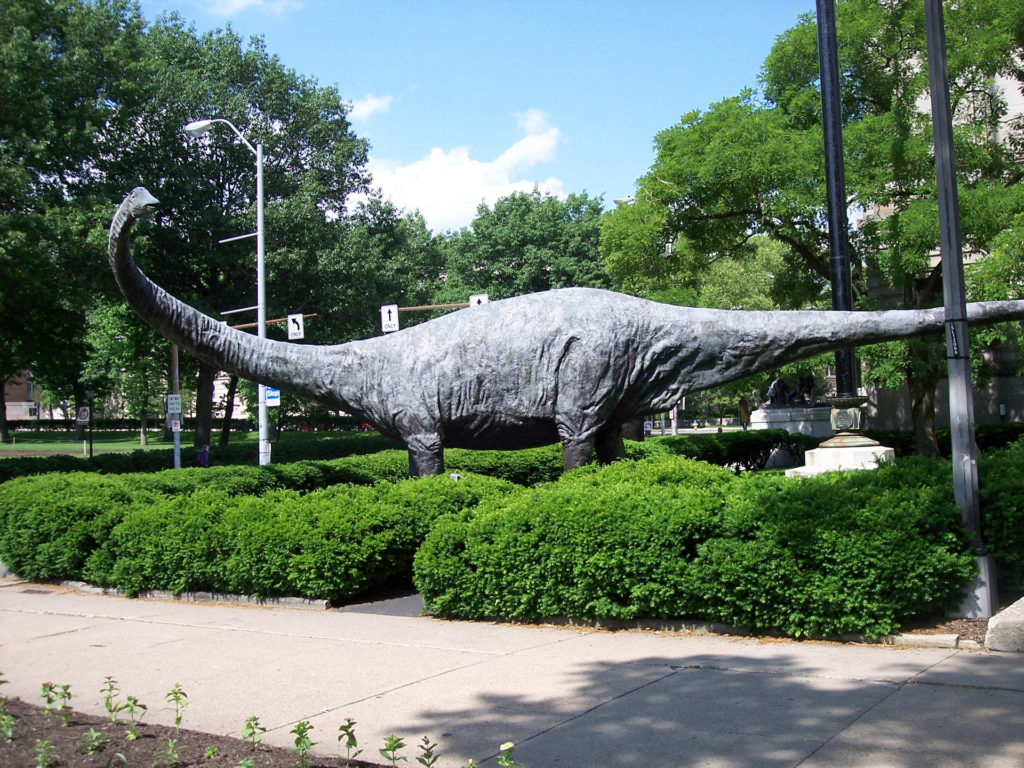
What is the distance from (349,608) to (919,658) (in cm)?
509

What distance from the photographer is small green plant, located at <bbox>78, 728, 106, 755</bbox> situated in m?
4.48

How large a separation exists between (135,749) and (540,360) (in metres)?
6.74

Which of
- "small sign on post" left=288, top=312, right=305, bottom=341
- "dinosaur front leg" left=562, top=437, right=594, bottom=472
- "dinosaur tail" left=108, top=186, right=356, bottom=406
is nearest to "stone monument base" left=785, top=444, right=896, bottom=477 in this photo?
"dinosaur front leg" left=562, top=437, right=594, bottom=472

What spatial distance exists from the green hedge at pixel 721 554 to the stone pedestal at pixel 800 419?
72.8 ft

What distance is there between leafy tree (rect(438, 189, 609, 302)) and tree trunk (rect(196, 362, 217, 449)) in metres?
15.9

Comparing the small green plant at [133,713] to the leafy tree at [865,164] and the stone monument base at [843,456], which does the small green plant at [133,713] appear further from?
the leafy tree at [865,164]

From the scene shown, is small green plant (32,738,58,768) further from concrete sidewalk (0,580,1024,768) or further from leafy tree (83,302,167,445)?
leafy tree (83,302,167,445)

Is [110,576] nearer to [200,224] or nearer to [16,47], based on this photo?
[16,47]

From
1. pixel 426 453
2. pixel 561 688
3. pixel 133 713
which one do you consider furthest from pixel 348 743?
pixel 426 453

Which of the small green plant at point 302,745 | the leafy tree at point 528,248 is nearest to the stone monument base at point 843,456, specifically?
the small green plant at point 302,745

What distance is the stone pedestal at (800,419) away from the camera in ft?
96.6

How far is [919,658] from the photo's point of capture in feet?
19.7

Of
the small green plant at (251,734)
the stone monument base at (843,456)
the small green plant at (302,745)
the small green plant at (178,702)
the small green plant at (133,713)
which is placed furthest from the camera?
the stone monument base at (843,456)

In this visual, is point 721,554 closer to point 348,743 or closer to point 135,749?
point 348,743
